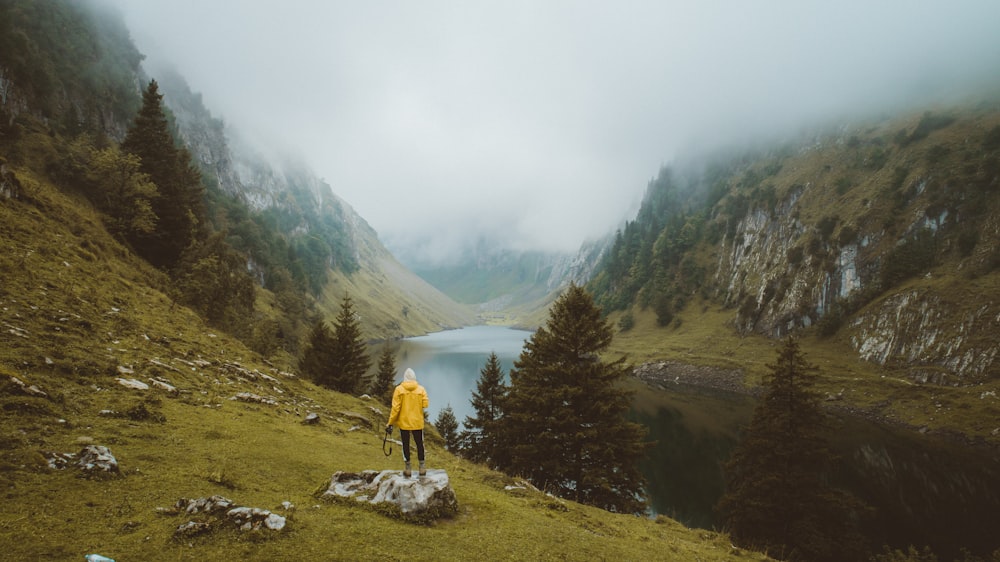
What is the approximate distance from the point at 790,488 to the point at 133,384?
34305 millimetres

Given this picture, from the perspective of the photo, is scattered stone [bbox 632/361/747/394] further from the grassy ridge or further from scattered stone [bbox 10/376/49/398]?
scattered stone [bbox 10/376/49/398]

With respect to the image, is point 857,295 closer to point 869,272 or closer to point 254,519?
point 869,272

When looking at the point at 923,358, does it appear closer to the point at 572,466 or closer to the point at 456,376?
the point at 572,466

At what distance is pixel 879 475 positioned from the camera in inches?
1763

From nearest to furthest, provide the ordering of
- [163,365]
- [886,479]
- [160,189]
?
[163,365]
[160,189]
[886,479]

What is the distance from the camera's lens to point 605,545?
11523 millimetres

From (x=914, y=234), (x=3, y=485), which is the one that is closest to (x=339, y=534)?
(x=3, y=485)

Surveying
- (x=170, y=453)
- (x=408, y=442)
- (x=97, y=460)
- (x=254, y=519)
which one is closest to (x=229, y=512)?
(x=254, y=519)

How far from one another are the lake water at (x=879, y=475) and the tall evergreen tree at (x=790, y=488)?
3.17 m

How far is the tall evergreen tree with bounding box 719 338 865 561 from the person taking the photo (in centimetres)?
2433

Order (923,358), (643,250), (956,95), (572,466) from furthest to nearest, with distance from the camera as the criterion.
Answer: (643,250) < (956,95) < (923,358) < (572,466)

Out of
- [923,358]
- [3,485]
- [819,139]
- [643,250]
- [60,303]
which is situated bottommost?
[3,485]

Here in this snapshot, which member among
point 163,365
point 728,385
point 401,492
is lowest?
point 401,492

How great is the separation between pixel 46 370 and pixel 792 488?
118 feet
